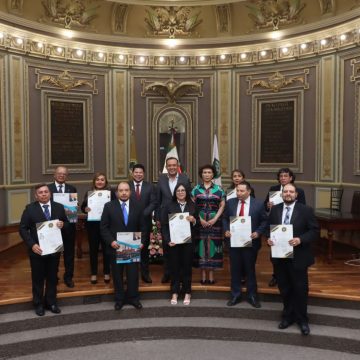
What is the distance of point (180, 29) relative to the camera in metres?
9.51

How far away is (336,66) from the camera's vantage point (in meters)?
8.12

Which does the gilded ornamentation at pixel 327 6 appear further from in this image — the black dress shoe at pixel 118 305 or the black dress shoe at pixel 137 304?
the black dress shoe at pixel 118 305

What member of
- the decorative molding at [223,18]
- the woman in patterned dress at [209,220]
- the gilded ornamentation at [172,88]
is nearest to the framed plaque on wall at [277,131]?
the gilded ornamentation at [172,88]

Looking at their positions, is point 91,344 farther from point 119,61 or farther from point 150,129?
point 119,61

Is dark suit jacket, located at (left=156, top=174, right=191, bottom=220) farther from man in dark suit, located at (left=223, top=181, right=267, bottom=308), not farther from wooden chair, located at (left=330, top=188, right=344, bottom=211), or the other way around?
wooden chair, located at (left=330, top=188, right=344, bottom=211)

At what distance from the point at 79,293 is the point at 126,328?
712mm

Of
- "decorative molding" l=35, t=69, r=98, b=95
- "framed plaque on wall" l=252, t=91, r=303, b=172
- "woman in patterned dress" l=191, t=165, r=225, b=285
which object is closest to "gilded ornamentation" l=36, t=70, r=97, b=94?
"decorative molding" l=35, t=69, r=98, b=95

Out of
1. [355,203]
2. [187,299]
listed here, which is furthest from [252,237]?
[355,203]

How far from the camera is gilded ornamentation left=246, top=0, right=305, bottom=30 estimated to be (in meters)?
8.69

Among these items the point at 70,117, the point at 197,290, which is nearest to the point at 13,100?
the point at 70,117

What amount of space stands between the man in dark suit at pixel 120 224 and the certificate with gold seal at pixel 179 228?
1.12ft

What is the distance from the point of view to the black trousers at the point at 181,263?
184 inches

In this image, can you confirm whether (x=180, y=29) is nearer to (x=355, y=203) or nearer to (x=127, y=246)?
(x=355, y=203)

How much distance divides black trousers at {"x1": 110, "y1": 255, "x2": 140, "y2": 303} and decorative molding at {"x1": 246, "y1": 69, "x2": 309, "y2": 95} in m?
5.74
